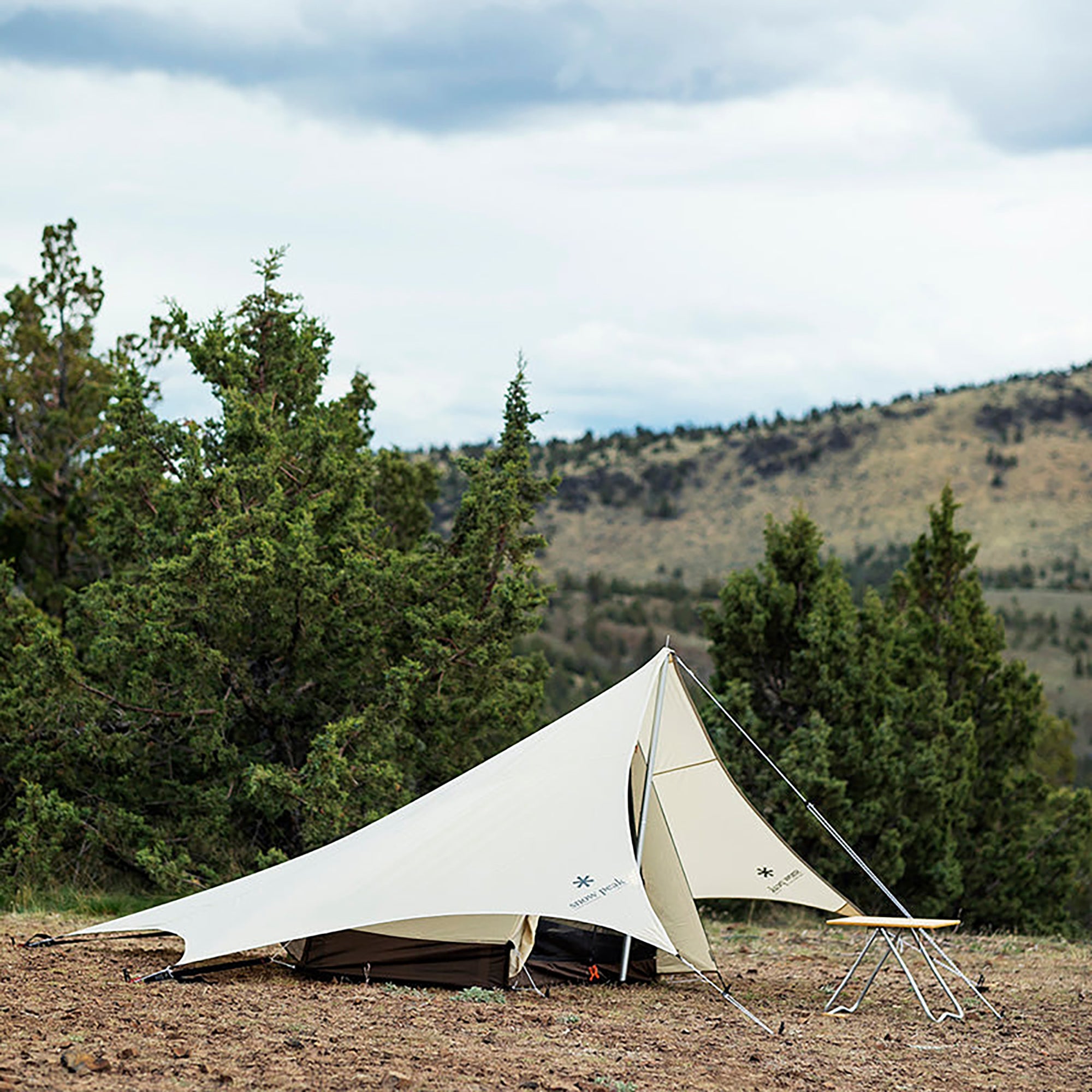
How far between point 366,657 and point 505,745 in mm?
2111

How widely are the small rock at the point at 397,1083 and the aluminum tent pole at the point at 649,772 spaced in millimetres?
2414

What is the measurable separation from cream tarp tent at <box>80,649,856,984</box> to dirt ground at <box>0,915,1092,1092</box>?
34cm

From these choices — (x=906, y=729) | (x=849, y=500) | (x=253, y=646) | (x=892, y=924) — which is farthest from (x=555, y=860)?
(x=849, y=500)

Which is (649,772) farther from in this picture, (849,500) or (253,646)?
(849,500)

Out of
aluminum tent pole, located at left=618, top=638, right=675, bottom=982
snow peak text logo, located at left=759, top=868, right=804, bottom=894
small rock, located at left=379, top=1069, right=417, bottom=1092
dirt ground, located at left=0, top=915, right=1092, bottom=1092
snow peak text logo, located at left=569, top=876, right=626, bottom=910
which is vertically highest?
aluminum tent pole, located at left=618, top=638, right=675, bottom=982

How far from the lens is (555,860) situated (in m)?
7.03

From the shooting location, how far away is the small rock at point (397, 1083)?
4.89 metres

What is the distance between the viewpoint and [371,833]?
7863mm

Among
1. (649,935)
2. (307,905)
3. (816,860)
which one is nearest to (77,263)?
(816,860)

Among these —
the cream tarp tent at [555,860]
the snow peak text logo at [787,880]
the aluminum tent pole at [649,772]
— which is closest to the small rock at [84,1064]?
the cream tarp tent at [555,860]

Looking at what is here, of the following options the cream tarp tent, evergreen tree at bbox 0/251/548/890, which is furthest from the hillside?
the cream tarp tent

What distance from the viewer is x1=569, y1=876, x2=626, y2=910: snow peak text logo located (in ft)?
22.0

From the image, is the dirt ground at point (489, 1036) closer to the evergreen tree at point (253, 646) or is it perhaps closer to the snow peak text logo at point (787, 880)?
the snow peak text logo at point (787, 880)

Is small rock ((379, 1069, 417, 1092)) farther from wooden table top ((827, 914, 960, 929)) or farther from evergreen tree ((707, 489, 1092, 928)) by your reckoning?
evergreen tree ((707, 489, 1092, 928))
